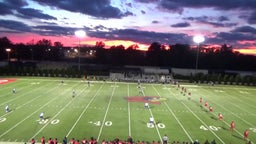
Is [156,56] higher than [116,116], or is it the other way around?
[156,56]

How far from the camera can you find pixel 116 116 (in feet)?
92.9

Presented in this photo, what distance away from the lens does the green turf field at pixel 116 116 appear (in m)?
22.8

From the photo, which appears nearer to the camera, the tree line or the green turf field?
the green turf field

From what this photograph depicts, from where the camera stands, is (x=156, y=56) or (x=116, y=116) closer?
(x=116, y=116)

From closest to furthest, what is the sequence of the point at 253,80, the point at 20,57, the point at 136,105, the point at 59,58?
the point at 136,105
the point at 253,80
the point at 20,57
the point at 59,58

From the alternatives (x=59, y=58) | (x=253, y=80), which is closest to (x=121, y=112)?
(x=253, y=80)

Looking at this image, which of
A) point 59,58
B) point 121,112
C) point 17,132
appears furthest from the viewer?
point 59,58

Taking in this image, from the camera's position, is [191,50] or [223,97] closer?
[223,97]

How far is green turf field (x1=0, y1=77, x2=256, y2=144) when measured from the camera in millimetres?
22828

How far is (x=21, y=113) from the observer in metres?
28.1

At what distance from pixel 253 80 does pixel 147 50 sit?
62.0 m

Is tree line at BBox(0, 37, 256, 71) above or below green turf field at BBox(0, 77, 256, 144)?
above

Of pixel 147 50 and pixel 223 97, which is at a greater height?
pixel 147 50

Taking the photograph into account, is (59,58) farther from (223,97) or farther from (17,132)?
(17,132)
